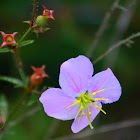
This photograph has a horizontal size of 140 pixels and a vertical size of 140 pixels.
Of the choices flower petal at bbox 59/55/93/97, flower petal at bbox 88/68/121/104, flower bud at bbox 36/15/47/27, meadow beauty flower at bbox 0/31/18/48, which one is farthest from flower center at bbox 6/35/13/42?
flower petal at bbox 88/68/121/104

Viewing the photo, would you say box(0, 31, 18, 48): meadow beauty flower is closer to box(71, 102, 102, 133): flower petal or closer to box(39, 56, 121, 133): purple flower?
box(39, 56, 121, 133): purple flower

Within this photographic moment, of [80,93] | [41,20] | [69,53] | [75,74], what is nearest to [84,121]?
[80,93]

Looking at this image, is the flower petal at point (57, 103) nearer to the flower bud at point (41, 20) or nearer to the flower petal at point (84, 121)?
the flower petal at point (84, 121)

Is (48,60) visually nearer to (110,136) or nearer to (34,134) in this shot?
(34,134)

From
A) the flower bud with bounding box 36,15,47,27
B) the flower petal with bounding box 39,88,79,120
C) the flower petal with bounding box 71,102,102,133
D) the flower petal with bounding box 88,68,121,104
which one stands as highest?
the flower bud with bounding box 36,15,47,27

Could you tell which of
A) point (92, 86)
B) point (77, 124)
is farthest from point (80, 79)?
point (77, 124)

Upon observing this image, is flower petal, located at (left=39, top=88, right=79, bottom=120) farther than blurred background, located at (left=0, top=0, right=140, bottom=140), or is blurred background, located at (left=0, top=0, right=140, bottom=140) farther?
blurred background, located at (left=0, top=0, right=140, bottom=140)
